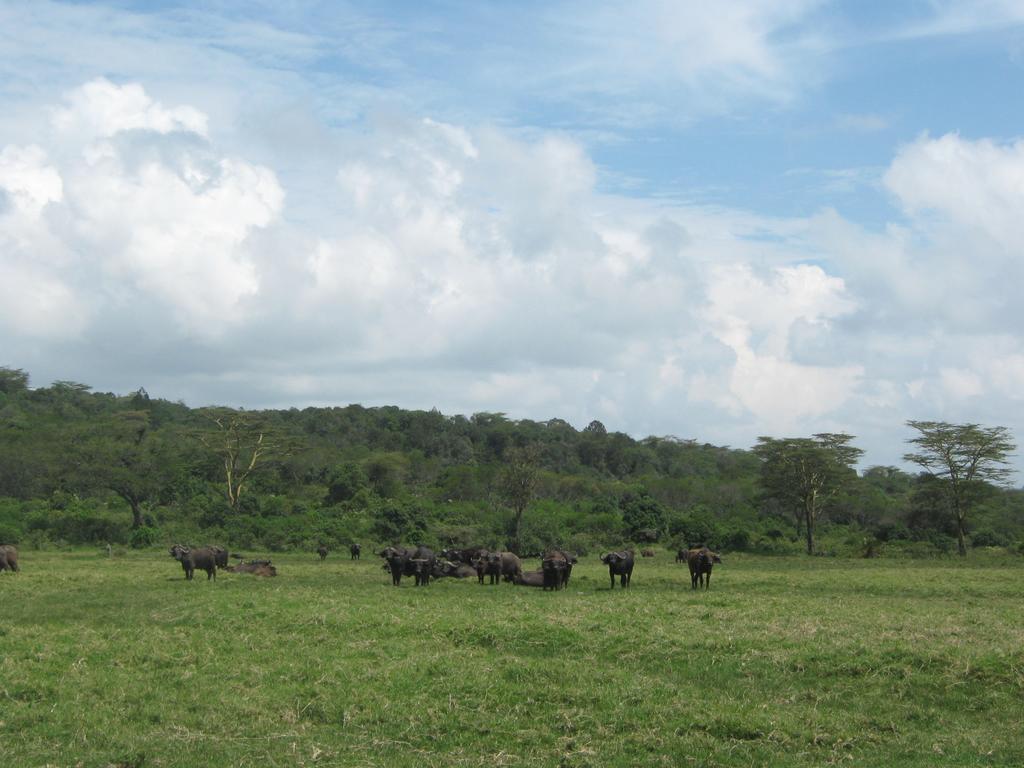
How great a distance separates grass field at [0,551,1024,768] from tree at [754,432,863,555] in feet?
129

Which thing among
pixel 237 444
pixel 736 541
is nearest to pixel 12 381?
pixel 237 444

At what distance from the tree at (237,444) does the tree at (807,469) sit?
36.6m

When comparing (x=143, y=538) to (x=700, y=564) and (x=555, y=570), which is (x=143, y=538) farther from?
(x=700, y=564)

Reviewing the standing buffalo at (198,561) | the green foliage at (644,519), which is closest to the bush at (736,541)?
the green foliage at (644,519)

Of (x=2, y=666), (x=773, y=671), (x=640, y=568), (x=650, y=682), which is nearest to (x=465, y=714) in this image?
(x=650, y=682)

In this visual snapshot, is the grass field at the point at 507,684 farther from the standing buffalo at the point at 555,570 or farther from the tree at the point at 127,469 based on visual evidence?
the tree at the point at 127,469

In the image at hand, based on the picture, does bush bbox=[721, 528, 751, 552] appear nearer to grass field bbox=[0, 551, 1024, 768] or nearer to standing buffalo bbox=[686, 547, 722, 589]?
standing buffalo bbox=[686, 547, 722, 589]

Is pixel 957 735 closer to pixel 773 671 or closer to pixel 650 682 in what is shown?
pixel 773 671

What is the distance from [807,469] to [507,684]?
169 feet

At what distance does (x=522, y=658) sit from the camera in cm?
1593

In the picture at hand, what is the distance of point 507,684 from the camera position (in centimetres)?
1415

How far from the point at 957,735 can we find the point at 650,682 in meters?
4.22

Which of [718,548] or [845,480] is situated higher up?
[845,480]

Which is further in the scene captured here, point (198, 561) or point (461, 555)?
point (461, 555)
